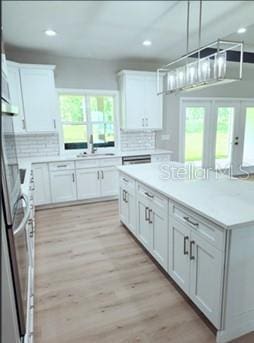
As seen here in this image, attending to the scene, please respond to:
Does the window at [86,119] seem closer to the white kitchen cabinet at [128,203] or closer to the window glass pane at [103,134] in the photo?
the window glass pane at [103,134]

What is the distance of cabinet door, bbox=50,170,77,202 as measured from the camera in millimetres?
4266

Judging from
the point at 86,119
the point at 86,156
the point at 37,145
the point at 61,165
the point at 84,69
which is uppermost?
the point at 84,69

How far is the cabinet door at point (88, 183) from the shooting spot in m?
4.45

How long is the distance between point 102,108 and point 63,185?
5.88 ft

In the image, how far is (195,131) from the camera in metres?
5.50

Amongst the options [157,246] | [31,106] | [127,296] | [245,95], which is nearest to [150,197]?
[157,246]

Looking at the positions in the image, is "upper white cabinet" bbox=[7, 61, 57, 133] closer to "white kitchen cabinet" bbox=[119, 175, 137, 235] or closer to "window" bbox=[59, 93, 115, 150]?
"window" bbox=[59, 93, 115, 150]

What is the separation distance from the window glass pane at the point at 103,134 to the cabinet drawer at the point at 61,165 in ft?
2.97

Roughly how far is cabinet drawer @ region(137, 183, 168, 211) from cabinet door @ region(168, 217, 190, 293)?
0.54ft

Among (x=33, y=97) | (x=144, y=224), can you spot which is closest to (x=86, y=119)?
(x=33, y=97)

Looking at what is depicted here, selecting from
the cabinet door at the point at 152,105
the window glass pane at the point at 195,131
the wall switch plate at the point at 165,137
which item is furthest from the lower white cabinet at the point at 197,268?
the window glass pane at the point at 195,131

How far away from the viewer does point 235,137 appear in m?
3.19

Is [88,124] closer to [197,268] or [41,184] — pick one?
[41,184]

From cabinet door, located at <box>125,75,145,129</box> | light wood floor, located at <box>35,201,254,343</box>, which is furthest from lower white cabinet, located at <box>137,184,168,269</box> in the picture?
cabinet door, located at <box>125,75,145,129</box>
